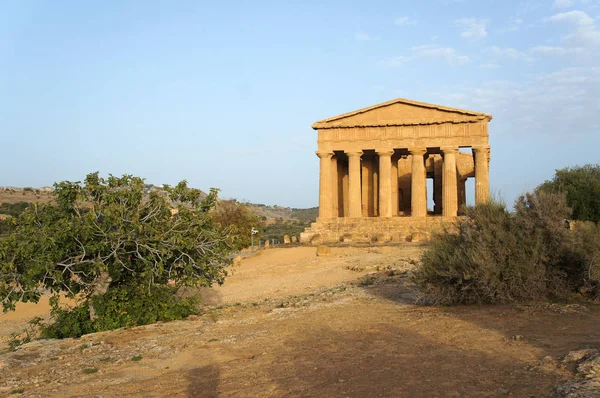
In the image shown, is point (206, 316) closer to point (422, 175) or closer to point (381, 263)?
point (381, 263)

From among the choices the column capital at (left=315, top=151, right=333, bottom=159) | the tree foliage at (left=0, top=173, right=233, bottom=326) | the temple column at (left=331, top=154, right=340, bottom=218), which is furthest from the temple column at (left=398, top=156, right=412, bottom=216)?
the tree foliage at (left=0, top=173, right=233, bottom=326)

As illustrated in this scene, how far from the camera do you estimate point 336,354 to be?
8.70 m

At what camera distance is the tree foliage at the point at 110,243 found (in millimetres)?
11875

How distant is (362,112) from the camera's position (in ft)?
106

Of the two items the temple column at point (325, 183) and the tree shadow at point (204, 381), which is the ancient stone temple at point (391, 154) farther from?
the tree shadow at point (204, 381)

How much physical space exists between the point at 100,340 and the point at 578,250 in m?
9.65

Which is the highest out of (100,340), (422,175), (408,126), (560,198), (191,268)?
(408,126)

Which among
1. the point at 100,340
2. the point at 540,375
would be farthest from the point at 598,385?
the point at 100,340

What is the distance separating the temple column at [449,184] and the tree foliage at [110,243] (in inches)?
776

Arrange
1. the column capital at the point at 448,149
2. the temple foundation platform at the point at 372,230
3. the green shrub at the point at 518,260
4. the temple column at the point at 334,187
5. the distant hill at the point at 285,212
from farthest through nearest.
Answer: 1. the distant hill at the point at 285,212
2. the temple column at the point at 334,187
3. the column capital at the point at 448,149
4. the temple foundation platform at the point at 372,230
5. the green shrub at the point at 518,260

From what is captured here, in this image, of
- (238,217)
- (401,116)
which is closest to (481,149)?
(401,116)

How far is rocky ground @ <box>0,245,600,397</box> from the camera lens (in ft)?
22.5

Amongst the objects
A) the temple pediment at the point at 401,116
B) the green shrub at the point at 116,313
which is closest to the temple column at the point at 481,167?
the temple pediment at the point at 401,116

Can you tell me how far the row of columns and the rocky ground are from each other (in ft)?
58.2
